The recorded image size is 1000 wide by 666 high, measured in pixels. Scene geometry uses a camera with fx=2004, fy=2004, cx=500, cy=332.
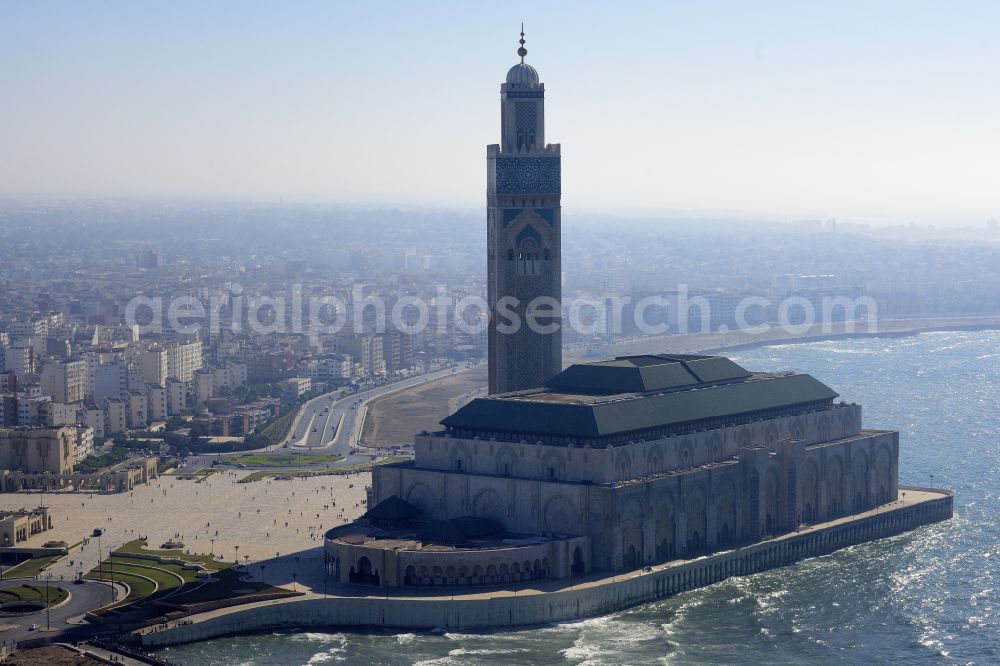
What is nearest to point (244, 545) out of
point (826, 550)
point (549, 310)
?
point (549, 310)

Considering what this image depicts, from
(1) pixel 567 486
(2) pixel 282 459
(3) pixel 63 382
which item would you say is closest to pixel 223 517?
(1) pixel 567 486

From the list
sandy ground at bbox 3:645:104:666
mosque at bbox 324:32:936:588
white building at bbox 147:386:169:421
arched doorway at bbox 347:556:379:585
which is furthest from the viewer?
white building at bbox 147:386:169:421

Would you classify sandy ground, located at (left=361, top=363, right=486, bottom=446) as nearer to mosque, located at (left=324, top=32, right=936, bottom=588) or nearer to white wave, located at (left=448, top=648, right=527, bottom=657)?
mosque, located at (left=324, top=32, right=936, bottom=588)

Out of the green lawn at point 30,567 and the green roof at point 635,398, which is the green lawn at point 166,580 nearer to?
the green lawn at point 30,567

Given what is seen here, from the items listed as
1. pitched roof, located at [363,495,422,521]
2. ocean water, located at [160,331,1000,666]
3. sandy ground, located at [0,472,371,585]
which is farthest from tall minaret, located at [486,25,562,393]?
ocean water, located at [160,331,1000,666]

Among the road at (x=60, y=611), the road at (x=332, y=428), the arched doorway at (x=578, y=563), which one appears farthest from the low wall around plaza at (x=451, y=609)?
the road at (x=332, y=428)

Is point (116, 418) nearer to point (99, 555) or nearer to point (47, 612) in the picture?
point (99, 555)
